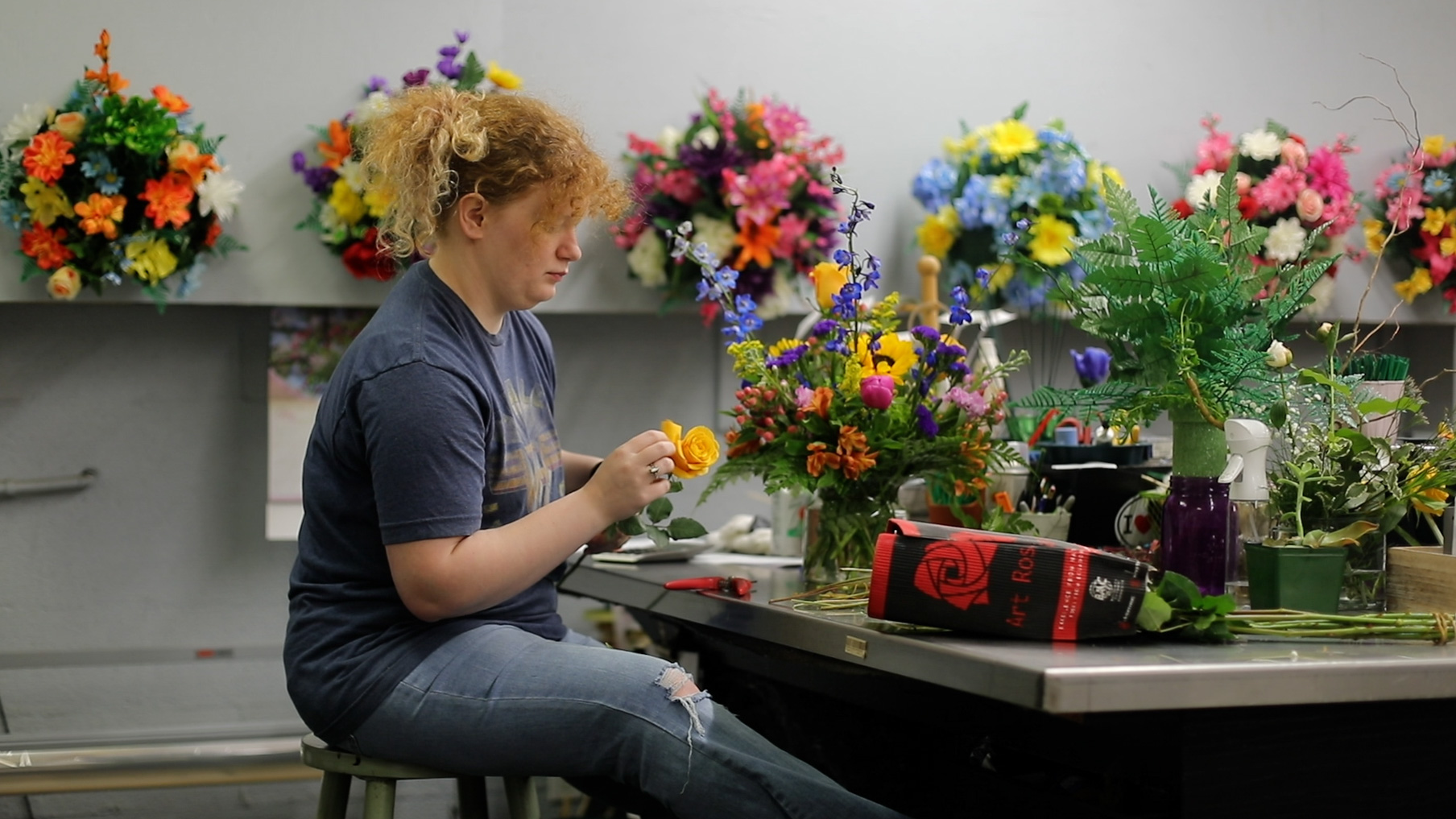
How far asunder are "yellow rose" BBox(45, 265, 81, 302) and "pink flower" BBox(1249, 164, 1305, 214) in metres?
2.41

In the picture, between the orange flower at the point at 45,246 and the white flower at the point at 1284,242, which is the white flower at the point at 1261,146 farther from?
the orange flower at the point at 45,246

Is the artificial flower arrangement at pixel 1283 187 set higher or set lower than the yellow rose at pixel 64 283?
higher

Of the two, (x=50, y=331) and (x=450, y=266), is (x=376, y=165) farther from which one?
(x=50, y=331)

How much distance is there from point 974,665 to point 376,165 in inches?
36.4

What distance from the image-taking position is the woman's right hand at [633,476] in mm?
1468

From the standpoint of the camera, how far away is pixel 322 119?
2.64m

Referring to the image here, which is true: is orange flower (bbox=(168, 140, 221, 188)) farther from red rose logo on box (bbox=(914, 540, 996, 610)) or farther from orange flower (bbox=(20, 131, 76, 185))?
red rose logo on box (bbox=(914, 540, 996, 610))

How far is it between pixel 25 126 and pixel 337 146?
0.53m

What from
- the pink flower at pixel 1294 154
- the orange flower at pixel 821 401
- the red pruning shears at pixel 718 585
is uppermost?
the pink flower at pixel 1294 154

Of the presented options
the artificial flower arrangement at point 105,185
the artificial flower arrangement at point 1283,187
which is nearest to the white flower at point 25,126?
the artificial flower arrangement at point 105,185

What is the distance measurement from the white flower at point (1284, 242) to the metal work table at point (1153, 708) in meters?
1.61

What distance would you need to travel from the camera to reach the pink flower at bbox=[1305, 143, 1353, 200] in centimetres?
307

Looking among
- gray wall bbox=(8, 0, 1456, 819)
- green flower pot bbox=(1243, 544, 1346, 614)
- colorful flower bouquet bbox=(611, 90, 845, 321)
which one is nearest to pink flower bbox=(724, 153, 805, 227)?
colorful flower bouquet bbox=(611, 90, 845, 321)

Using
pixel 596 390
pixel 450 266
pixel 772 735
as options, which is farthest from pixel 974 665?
pixel 596 390
